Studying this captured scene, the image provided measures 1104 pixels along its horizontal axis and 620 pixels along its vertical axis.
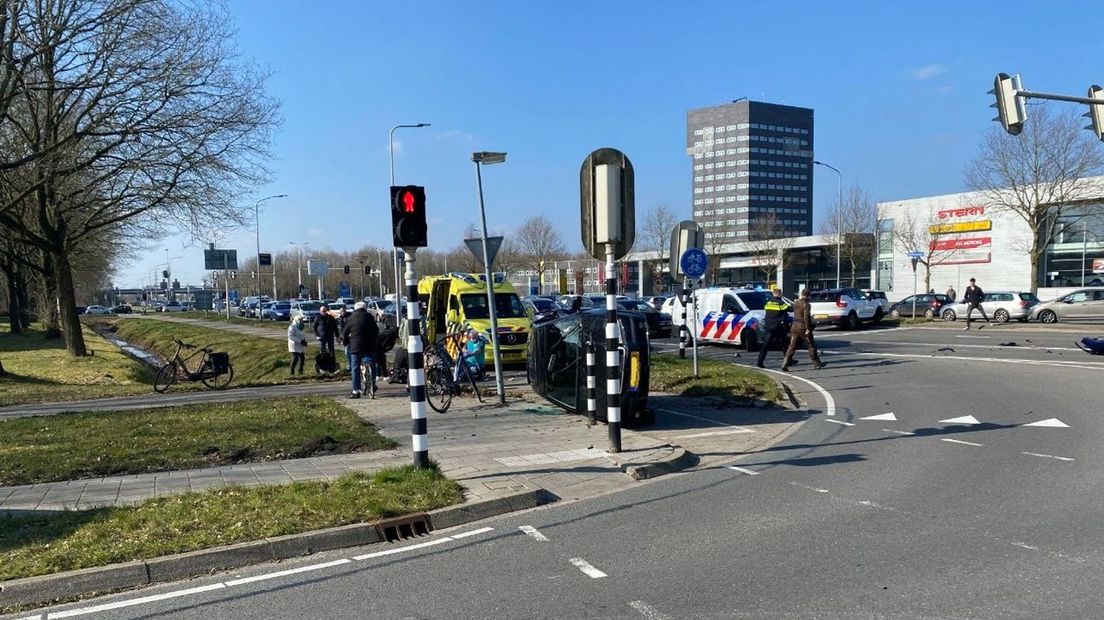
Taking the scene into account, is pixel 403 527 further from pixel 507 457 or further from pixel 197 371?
pixel 197 371

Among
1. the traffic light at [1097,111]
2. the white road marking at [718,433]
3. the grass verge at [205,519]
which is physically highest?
the traffic light at [1097,111]

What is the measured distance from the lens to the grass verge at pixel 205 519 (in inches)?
207

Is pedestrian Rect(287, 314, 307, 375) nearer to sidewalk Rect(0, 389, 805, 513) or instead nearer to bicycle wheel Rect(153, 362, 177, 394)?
bicycle wheel Rect(153, 362, 177, 394)

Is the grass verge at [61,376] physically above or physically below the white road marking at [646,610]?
below

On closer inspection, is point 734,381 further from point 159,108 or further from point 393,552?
point 159,108

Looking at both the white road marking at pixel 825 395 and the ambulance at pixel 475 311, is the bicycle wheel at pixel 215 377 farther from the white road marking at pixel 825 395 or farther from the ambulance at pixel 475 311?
the white road marking at pixel 825 395

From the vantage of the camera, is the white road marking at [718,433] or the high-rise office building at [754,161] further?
the high-rise office building at [754,161]

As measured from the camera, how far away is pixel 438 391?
12109mm

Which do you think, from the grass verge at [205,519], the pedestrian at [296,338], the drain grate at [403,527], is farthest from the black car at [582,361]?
the pedestrian at [296,338]

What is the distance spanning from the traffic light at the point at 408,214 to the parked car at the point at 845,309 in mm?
25925

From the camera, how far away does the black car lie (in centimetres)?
991

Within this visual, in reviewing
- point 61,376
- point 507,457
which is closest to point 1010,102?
point 507,457

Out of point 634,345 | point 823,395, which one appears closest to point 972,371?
point 823,395

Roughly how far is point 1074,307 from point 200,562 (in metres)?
35.8
